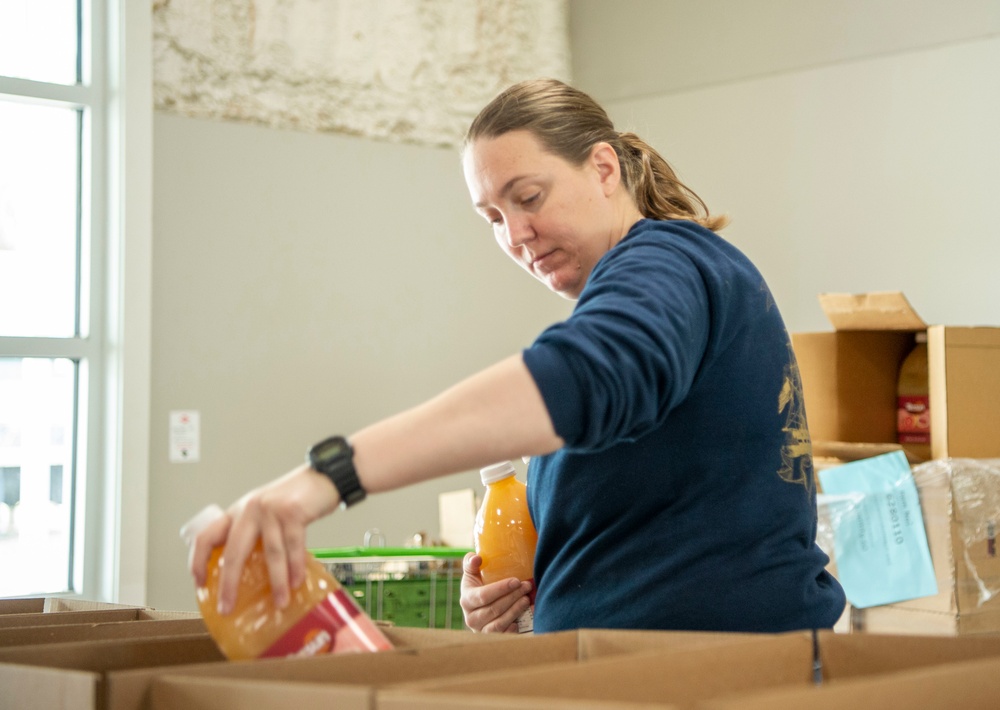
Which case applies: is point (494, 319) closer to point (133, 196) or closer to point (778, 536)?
point (133, 196)

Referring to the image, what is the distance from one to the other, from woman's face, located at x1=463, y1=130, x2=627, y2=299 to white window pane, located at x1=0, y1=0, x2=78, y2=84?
8.29 ft

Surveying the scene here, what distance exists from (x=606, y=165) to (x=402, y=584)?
0.85 meters

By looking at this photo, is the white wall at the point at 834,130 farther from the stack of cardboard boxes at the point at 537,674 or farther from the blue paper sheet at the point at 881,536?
the stack of cardboard boxes at the point at 537,674

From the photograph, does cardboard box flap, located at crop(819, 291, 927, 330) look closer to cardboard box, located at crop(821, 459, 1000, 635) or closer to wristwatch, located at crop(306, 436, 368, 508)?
cardboard box, located at crop(821, 459, 1000, 635)

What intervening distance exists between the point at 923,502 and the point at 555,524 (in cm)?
149

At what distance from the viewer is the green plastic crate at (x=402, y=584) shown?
5.79ft

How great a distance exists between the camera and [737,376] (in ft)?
3.34

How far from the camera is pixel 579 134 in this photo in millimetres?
1292

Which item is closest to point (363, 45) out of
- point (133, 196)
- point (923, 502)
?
point (133, 196)

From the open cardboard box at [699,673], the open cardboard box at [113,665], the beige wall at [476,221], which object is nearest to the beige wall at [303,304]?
the beige wall at [476,221]

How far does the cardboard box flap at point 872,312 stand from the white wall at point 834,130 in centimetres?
65

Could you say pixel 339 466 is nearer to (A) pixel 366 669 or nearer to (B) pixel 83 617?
(A) pixel 366 669

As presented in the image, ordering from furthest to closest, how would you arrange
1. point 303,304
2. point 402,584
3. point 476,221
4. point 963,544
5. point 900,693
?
Answer: point 476,221, point 303,304, point 963,544, point 402,584, point 900,693

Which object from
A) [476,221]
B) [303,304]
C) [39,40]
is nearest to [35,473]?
[303,304]
